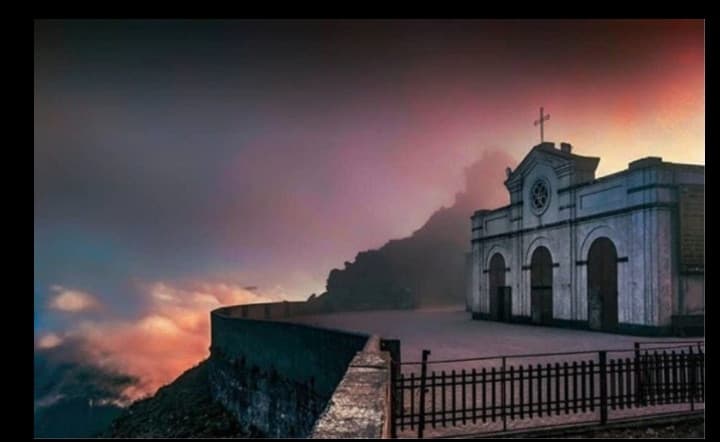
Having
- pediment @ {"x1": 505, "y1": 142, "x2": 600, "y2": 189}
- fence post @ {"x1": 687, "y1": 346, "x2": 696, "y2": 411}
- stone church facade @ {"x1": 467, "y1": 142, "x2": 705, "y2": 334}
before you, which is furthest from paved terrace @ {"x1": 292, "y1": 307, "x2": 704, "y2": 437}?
pediment @ {"x1": 505, "y1": 142, "x2": 600, "y2": 189}

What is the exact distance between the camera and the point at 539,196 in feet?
77.9

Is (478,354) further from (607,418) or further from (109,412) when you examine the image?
(109,412)

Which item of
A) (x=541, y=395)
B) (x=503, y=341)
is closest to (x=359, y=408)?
(x=541, y=395)

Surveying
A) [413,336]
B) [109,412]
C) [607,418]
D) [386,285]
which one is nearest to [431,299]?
[386,285]

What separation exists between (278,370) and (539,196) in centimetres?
1605

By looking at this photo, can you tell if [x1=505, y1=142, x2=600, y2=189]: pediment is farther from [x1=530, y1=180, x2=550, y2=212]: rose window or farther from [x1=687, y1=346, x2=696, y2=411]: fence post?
[x1=687, y1=346, x2=696, y2=411]: fence post

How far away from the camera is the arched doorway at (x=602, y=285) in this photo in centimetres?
1944

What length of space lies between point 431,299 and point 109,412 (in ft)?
128

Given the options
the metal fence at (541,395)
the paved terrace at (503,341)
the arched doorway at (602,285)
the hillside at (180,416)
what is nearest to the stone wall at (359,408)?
the metal fence at (541,395)

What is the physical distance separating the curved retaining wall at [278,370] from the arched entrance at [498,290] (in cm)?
1469

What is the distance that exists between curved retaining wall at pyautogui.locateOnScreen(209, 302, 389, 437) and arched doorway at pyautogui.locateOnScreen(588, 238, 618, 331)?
42.4 feet

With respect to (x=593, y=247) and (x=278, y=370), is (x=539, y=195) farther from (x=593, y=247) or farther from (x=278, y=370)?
(x=278, y=370)

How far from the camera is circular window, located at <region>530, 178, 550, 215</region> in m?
23.2

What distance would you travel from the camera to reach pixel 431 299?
61.0 metres
